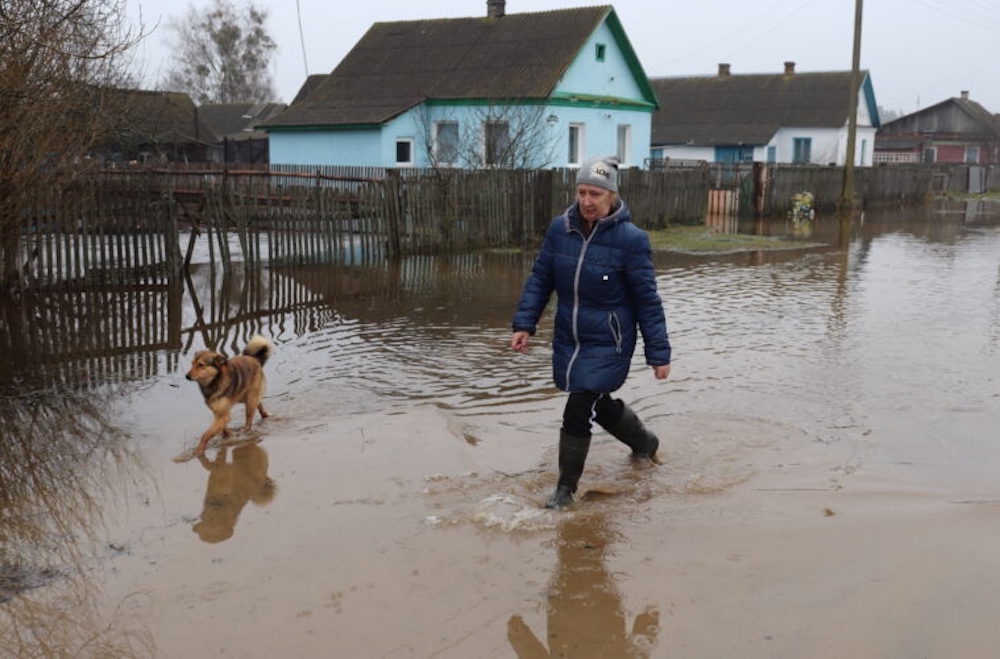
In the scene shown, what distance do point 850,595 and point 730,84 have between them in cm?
5003

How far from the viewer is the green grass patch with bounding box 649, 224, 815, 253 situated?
18828 mm

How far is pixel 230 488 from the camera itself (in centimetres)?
520

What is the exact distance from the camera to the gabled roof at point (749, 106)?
151 feet

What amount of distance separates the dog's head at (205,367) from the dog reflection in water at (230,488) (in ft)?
1.61

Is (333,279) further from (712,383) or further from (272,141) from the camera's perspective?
(272,141)

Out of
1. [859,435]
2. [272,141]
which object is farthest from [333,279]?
[272,141]

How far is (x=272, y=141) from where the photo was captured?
29391mm

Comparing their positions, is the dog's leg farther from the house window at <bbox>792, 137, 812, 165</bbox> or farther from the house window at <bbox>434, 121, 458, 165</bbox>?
the house window at <bbox>792, 137, 812, 165</bbox>

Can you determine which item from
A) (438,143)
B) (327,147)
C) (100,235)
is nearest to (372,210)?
(100,235)

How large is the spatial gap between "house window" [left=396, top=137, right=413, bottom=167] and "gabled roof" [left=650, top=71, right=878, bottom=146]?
22.7 m

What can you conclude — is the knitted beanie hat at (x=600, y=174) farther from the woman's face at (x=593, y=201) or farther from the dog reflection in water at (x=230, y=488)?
the dog reflection in water at (x=230, y=488)

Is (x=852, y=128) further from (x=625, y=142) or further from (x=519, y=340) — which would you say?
(x=519, y=340)

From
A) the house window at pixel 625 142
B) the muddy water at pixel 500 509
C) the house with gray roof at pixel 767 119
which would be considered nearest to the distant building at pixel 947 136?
the house with gray roof at pixel 767 119

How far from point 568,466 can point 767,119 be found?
4543cm
